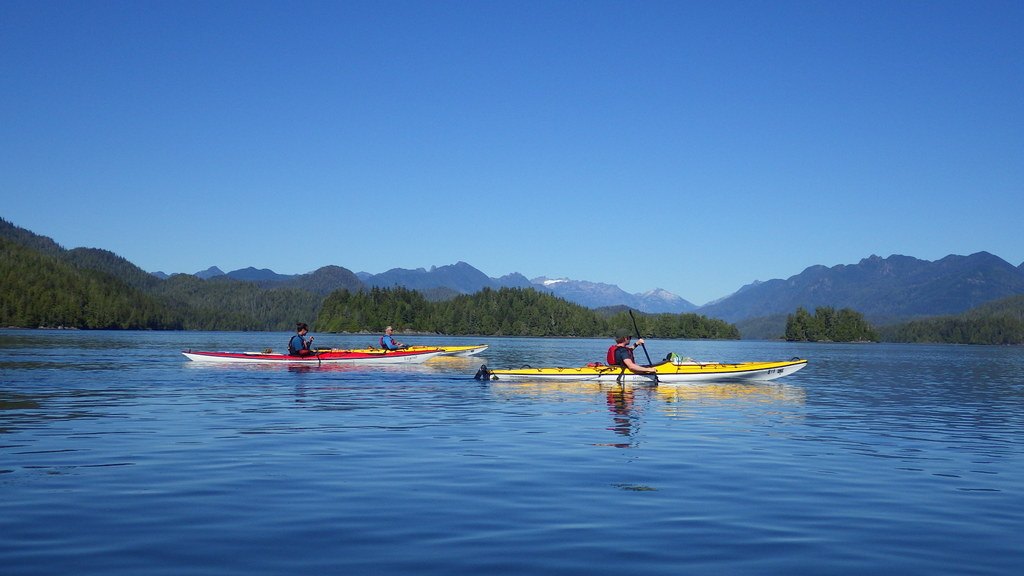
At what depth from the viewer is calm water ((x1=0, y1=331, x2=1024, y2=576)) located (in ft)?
33.0

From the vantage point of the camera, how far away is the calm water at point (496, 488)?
10070mm

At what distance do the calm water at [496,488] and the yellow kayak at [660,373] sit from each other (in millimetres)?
7819

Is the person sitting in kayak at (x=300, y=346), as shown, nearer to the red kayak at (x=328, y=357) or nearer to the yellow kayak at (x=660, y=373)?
the red kayak at (x=328, y=357)

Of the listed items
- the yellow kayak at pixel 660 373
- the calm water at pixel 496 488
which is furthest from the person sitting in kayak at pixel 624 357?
→ the calm water at pixel 496 488

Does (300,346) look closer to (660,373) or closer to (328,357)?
(328,357)

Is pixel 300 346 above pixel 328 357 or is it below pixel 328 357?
above

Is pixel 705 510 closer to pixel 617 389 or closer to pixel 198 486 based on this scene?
pixel 198 486

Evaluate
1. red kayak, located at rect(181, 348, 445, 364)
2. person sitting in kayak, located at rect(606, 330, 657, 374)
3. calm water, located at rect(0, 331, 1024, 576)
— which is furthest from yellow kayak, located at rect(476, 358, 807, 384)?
red kayak, located at rect(181, 348, 445, 364)

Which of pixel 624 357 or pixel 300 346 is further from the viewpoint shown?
pixel 300 346

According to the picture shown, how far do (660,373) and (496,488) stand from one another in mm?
26237

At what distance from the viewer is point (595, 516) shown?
1228 cm

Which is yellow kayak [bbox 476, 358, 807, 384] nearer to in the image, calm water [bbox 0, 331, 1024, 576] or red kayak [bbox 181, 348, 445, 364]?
calm water [bbox 0, 331, 1024, 576]

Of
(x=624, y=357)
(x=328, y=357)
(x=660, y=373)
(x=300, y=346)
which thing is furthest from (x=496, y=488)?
(x=300, y=346)

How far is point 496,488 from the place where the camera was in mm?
14383
